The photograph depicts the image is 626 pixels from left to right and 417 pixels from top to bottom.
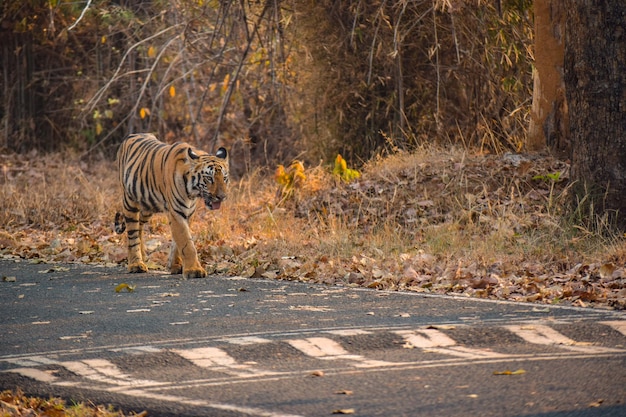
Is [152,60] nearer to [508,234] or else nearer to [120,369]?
[508,234]

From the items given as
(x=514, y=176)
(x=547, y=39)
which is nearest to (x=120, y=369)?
(x=514, y=176)

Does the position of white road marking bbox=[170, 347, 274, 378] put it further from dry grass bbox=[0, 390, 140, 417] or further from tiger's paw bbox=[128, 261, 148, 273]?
tiger's paw bbox=[128, 261, 148, 273]

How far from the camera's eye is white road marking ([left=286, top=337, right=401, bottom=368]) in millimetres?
6352

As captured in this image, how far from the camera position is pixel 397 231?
41.8 feet

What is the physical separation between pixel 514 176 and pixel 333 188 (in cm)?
275

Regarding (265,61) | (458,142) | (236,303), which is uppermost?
(265,61)

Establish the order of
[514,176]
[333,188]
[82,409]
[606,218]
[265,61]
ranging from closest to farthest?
[82,409], [606,218], [514,176], [333,188], [265,61]

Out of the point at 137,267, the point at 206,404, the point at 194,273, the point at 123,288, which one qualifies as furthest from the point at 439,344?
the point at 137,267

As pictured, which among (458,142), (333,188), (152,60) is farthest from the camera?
(152,60)

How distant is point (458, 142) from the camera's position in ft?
55.7

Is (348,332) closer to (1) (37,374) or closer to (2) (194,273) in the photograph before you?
(1) (37,374)

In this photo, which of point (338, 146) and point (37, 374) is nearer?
point (37, 374)

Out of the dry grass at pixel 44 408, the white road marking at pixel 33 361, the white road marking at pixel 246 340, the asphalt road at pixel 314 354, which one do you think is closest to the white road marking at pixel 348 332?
the asphalt road at pixel 314 354

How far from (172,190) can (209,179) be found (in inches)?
21.1
